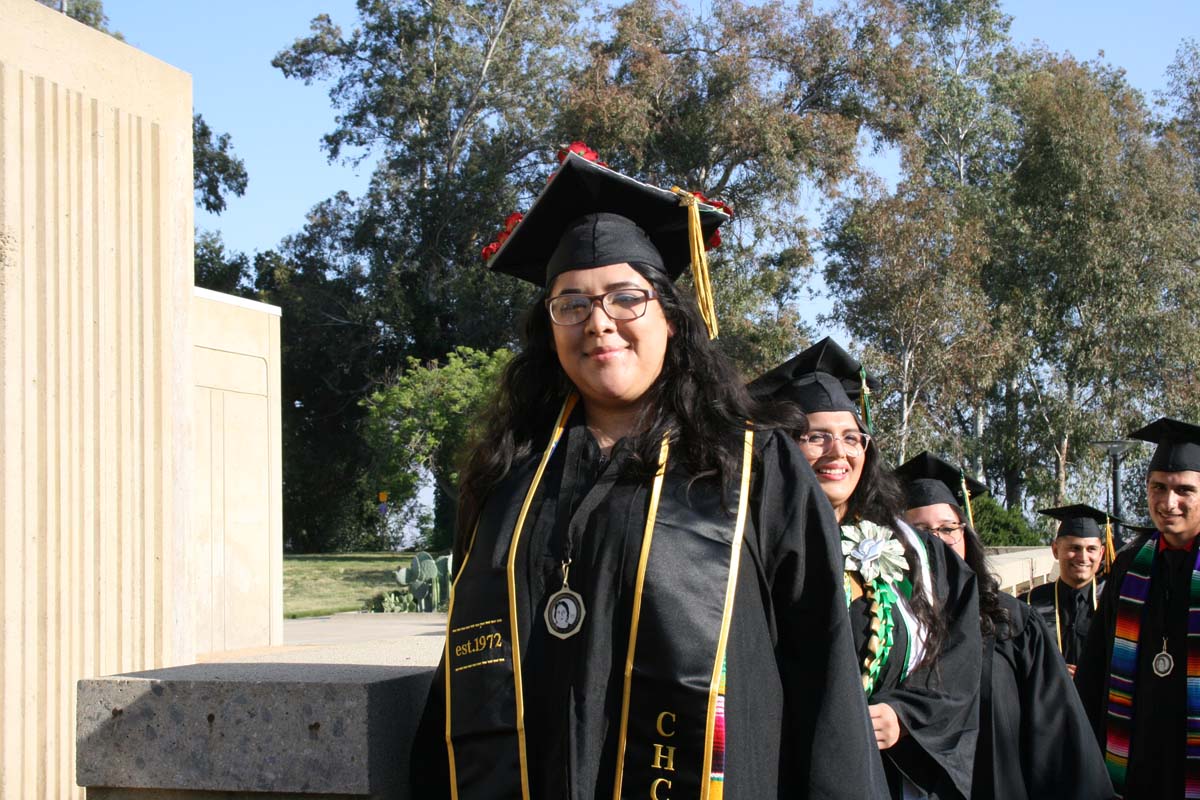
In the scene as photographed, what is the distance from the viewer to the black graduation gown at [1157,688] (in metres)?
5.22

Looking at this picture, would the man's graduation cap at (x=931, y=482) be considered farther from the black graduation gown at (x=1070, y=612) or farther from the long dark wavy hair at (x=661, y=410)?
the long dark wavy hair at (x=661, y=410)

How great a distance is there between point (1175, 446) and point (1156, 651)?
3.48 feet

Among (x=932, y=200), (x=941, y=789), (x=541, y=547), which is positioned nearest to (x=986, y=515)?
(x=932, y=200)

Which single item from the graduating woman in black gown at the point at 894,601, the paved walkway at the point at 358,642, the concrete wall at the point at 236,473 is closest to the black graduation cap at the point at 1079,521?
the paved walkway at the point at 358,642

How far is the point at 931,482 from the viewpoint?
5.50 m

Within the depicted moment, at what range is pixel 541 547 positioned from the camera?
2.38 metres

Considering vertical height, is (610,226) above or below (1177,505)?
above

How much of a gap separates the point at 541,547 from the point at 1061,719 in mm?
2937

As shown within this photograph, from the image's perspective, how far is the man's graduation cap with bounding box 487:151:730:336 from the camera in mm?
2586

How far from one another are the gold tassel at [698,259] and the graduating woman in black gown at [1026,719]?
1.83m

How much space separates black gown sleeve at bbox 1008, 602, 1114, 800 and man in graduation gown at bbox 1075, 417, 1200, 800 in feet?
2.97

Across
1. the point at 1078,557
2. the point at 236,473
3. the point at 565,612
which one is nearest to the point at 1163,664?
the point at 1078,557

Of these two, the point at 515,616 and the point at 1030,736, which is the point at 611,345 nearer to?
the point at 515,616

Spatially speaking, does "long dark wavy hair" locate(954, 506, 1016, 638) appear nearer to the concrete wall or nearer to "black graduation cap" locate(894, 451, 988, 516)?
"black graduation cap" locate(894, 451, 988, 516)
